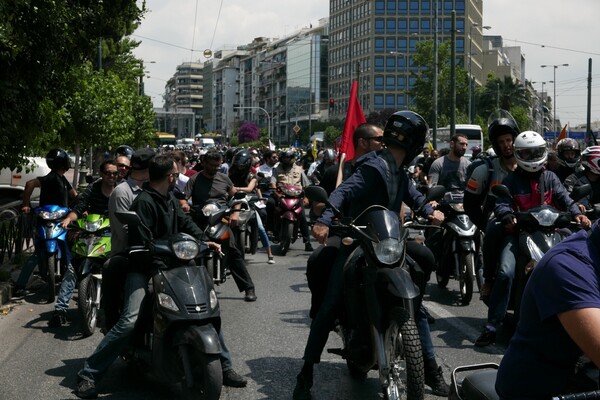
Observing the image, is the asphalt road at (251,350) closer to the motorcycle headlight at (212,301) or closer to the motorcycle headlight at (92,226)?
the motorcycle headlight at (212,301)

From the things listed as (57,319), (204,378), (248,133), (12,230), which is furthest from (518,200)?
(248,133)

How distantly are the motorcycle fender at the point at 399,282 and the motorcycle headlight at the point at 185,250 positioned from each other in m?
1.30

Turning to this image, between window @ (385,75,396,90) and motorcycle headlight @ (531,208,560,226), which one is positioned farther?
window @ (385,75,396,90)

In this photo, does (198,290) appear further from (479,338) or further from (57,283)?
(57,283)

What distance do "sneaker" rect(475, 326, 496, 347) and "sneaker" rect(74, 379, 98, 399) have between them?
3266 millimetres

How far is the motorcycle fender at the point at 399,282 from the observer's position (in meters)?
5.07

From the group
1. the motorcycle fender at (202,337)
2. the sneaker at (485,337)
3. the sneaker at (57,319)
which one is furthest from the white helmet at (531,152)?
the sneaker at (57,319)

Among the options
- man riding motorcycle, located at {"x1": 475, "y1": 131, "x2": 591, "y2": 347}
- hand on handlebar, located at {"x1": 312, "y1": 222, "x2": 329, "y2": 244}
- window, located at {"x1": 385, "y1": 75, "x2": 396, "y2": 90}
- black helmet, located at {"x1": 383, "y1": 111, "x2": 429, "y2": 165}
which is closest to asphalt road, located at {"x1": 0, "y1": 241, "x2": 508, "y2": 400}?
man riding motorcycle, located at {"x1": 475, "y1": 131, "x2": 591, "y2": 347}

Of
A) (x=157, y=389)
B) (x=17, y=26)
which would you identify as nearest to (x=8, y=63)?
(x=17, y=26)

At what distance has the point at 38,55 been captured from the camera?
10.7 metres

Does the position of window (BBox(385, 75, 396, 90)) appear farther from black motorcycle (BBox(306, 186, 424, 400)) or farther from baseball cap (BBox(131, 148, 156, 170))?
black motorcycle (BBox(306, 186, 424, 400))

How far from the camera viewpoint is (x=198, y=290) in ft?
18.9

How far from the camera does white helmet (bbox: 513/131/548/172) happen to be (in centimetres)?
752

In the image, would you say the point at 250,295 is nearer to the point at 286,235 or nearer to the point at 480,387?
the point at 286,235
